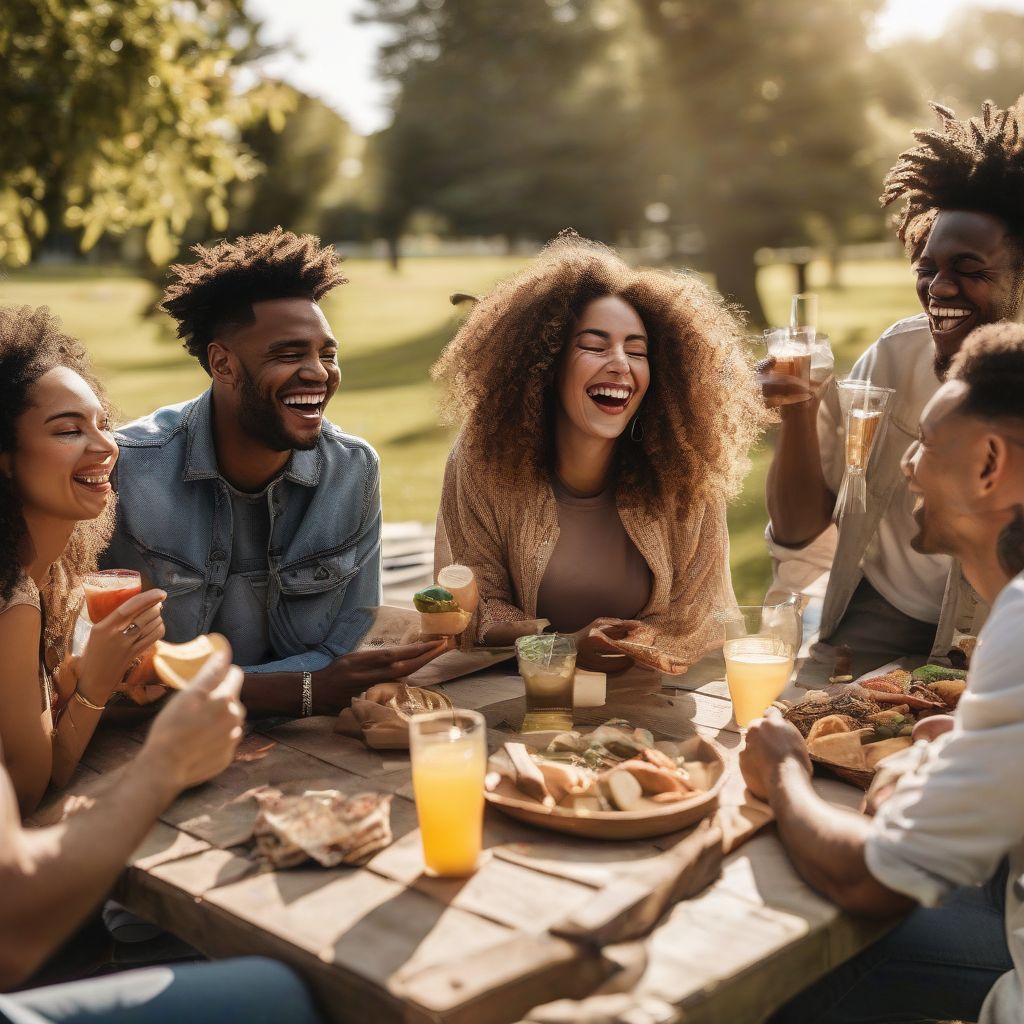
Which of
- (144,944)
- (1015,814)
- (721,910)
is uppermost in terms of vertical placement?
(1015,814)

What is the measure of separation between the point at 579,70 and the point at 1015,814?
25.5 metres

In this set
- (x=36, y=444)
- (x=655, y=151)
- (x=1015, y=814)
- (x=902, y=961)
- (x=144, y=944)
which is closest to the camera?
(x=1015, y=814)

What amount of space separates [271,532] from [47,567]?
96 cm

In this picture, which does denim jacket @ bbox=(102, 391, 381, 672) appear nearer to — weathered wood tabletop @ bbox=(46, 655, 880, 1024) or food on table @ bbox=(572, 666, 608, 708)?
food on table @ bbox=(572, 666, 608, 708)

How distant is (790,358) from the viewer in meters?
3.78

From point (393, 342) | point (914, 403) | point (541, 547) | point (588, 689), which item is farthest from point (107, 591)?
point (393, 342)

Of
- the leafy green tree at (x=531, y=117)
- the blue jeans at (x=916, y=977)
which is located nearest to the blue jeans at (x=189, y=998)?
the blue jeans at (x=916, y=977)

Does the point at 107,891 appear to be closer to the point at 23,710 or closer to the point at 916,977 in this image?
the point at 23,710

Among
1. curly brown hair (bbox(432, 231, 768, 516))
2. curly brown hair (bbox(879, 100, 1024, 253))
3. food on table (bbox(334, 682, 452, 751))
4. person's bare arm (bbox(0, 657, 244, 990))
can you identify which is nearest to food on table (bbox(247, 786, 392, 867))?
person's bare arm (bbox(0, 657, 244, 990))

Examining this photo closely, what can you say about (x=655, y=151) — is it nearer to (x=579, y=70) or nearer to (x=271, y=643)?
(x=579, y=70)

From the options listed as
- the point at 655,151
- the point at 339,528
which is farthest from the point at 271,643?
the point at 655,151

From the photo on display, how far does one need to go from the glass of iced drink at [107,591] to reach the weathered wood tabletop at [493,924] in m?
0.56

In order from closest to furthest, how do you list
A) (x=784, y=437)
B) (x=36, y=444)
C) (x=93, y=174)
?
(x=36, y=444), (x=784, y=437), (x=93, y=174)

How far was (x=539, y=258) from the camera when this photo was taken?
14.1 ft
